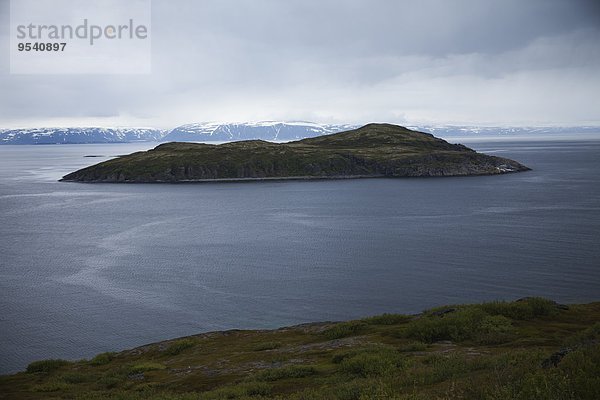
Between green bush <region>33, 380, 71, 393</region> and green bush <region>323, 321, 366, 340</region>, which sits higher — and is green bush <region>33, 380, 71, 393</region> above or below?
below

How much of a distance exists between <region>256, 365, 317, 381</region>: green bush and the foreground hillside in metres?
0.05

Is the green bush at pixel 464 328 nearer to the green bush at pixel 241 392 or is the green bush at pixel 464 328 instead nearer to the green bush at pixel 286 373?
the green bush at pixel 286 373

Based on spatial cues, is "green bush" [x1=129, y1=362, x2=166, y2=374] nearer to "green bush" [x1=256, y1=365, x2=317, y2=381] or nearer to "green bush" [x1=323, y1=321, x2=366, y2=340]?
"green bush" [x1=256, y1=365, x2=317, y2=381]

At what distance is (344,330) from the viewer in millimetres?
30516

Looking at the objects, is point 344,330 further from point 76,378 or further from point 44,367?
point 44,367

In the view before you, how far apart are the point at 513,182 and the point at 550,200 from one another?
4815 centimetres

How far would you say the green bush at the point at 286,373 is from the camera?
2069 cm

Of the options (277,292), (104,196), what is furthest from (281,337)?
(104,196)

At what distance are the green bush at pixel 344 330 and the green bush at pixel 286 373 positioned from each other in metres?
9.09

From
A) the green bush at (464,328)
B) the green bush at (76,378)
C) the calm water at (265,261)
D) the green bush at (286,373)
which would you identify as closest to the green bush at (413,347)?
the green bush at (464,328)

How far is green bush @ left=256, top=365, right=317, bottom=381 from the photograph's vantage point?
67.9 feet

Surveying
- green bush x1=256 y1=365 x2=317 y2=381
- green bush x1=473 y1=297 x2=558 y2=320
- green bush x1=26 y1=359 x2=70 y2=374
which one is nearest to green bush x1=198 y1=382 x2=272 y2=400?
green bush x1=256 y1=365 x2=317 y2=381

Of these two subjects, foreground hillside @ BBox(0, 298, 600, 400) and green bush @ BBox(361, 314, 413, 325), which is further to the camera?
green bush @ BBox(361, 314, 413, 325)

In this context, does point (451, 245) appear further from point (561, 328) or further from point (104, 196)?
point (104, 196)
